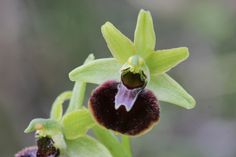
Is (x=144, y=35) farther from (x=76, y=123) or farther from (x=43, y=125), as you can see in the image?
(x=43, y=125)

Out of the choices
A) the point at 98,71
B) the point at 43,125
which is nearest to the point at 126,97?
the point at 98,71

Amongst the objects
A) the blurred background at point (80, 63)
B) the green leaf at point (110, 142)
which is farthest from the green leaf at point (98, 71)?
the blurred background at point (80, 63)

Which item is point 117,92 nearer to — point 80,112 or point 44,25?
point 80,112

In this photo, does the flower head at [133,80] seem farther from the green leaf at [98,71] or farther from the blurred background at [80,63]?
the blurred background at [80,63]

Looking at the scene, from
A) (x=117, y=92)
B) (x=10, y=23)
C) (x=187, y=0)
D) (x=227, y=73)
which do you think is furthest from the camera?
(x=187, y=0)

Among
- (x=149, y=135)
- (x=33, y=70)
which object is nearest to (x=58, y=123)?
(x=149, y=135)

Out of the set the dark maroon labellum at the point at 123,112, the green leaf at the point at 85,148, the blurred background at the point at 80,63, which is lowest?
the blurred background at the point at 80,63

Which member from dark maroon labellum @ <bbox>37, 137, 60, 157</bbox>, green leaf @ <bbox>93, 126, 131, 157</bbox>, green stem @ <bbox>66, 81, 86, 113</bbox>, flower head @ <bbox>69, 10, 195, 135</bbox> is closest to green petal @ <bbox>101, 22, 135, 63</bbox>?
flower head @ <bbox>69, 10, 195, 135</bbox>
